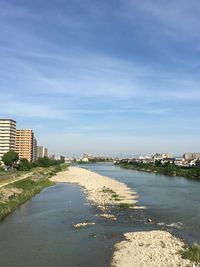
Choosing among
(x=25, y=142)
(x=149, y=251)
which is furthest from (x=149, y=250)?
(x=25, y=142)

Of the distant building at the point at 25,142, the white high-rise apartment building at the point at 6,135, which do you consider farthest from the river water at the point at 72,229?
the distant building at the point at 25,142

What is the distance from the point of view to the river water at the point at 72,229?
20906mm

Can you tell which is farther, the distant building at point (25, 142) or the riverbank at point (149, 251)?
the distant building at point (25, 142)

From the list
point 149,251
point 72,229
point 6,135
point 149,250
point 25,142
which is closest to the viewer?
point 149,251

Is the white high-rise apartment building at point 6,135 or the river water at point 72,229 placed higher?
the white high-rise apartment building at point 6,135

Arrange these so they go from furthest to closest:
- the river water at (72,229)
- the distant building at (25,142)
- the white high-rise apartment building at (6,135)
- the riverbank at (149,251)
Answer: the distant building at (25,142)
the white high-rise apartment building at (6,135)
the river water at (72,229)
the riverbank at (149,251)

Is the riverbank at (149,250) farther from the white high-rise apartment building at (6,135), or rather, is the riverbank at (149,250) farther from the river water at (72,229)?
the white high-rise apartment building at (6,135)

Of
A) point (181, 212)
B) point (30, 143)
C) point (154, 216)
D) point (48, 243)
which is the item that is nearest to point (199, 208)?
point (181, 212)

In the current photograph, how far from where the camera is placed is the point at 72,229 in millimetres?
28312

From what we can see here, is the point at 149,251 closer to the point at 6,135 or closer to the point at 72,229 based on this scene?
the point at 72,229

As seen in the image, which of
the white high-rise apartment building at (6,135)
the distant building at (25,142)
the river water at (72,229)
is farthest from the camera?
the distant building at (25,142)

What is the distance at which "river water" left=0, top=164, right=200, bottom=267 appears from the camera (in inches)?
823

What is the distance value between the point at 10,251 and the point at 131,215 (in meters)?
15.0

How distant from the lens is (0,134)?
151125mm
